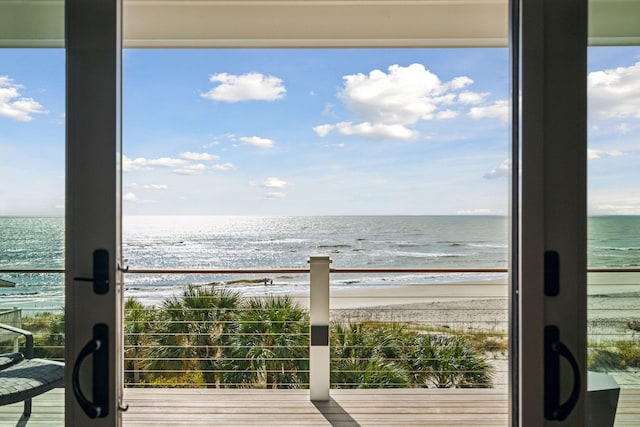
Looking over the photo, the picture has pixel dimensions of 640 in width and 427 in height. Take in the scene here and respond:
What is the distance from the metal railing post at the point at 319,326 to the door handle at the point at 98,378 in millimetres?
2266

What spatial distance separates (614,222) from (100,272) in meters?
1.07

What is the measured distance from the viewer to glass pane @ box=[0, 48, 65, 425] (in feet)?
3.76

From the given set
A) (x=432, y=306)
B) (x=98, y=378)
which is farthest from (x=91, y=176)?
(x=432, y=306)

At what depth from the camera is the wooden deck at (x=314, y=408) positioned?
10.0 ft

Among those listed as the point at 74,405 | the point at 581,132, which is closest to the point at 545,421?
the point at 581,132

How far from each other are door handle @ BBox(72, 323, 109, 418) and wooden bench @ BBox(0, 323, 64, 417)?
0.07 meters

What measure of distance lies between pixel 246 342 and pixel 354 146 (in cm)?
1028

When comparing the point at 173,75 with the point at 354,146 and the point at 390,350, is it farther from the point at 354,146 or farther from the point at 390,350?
the point at 390,350

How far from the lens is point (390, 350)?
5520 mm

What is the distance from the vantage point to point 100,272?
3.65ft

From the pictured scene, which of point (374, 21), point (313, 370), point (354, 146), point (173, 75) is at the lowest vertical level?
point (313, 370)

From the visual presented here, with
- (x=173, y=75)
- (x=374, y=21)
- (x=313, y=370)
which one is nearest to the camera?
(x=374, y=21)

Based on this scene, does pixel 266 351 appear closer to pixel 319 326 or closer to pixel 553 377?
pixel 319 326

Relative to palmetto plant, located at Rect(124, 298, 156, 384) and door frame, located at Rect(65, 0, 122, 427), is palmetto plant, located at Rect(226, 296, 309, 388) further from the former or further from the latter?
door frame, located at Rect(65, 0, 122, 427)
